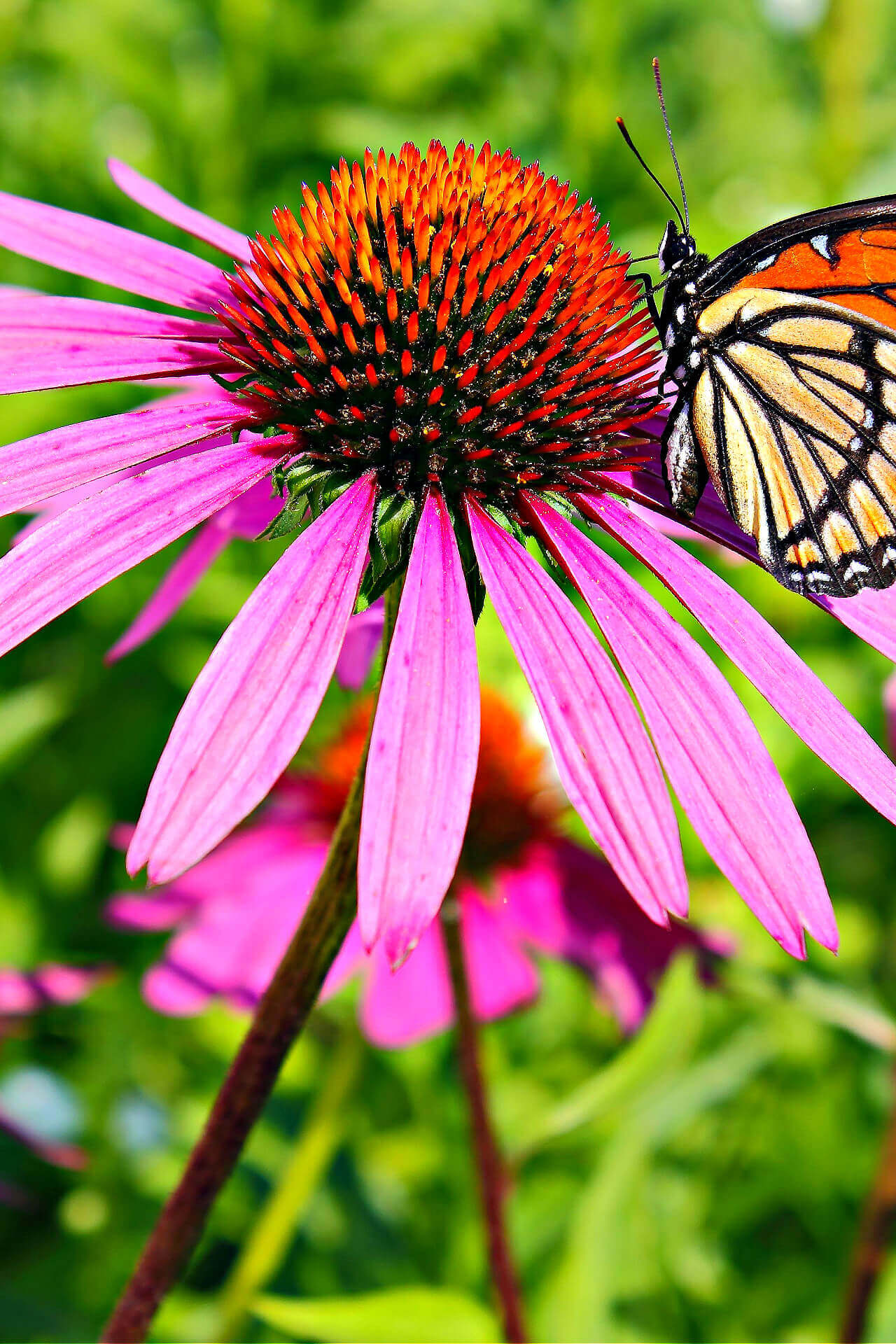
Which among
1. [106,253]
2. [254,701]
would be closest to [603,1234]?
[254,701]

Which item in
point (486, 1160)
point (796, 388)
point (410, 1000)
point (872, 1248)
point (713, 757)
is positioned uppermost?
point (796, 388)

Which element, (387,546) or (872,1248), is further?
(872,1248)

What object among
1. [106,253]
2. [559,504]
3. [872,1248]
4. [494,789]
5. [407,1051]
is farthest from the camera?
[407,1051]

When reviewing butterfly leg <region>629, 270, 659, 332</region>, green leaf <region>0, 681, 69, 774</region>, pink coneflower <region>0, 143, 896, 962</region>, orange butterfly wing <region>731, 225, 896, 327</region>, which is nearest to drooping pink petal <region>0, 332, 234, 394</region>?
pink coneflower <region>0, 143, 896, 962</region>

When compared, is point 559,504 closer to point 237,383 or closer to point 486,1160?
point 237,383

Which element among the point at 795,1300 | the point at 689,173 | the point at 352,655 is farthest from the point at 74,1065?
the point at 689,173

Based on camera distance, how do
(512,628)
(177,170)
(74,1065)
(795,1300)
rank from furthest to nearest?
(177,170) < (74,1065) < (795,1300) < (512,628)

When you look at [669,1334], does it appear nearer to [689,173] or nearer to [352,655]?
[352,655]

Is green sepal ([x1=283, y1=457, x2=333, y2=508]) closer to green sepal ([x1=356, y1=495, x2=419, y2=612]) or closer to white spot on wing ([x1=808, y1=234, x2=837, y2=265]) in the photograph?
green sepal ([x1=356, y1=495, x2=419, y2=612])
